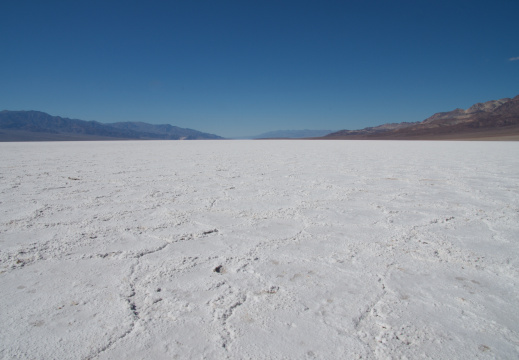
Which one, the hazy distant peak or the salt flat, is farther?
the hazy distant peak

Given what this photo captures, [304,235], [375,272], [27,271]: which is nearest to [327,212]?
[304,235]

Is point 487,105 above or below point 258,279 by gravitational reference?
above

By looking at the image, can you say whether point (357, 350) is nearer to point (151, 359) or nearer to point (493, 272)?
point (151, 359)

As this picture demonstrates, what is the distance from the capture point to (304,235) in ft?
6.13

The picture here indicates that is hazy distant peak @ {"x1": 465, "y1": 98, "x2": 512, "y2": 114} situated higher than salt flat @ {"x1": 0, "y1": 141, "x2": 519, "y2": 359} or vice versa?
hazy distant peak @ {"x1": 465, "y1": 98, "x2": 512, "y2": 114}

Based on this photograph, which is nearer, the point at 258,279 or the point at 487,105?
the point at 258,279

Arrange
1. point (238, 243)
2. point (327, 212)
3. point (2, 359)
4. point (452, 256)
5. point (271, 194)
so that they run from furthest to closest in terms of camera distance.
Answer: point (271, 194), point (327, 212), point (238, 243), point (452, 256), point (2, 359)

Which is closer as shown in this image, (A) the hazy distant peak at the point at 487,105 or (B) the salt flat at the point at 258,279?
(B) the salt flat at the point at 258,279

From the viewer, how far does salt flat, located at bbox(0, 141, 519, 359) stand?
3.01 ft

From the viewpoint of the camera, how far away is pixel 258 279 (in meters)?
1.31

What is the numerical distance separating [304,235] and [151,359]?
1210mm

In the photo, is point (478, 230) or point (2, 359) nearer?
point (2, 359)

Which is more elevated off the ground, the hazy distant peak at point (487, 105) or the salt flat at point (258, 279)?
the hazy distant peak at point (487, 105)

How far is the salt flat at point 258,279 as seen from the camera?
92 centimetres
